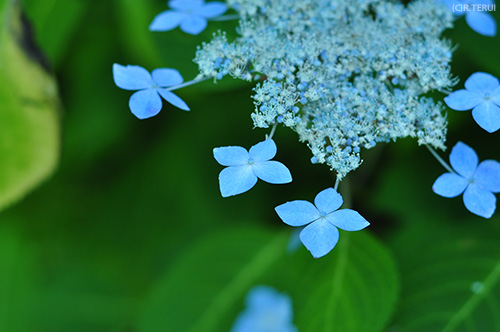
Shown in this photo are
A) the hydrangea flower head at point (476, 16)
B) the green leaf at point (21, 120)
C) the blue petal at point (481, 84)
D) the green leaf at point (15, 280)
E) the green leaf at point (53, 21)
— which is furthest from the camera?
the green leaf at point (15, 280)

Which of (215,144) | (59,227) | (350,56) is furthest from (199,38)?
(59,227)

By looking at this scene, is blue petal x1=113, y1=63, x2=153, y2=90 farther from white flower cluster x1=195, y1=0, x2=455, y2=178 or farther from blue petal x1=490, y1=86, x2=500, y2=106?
blue petal x1=490, y1=86, x2=500, y2=106

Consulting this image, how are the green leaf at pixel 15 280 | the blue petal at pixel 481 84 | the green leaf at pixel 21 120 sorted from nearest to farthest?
1. the blue petal at pixel 481 84
2. the green leaf at pixel 21 120
3. the green leaf at pixel 15 280

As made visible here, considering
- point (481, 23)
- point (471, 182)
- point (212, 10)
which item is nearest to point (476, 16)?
point (481, 23)

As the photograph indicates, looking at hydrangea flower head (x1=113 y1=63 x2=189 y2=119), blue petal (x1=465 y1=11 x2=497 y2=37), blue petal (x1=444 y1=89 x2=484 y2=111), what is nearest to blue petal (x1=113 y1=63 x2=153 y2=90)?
hydrangea flower head (x1=113 y1=63 x2=189 y2=119)

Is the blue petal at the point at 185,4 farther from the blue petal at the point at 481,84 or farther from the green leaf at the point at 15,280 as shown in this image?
the green leaf at the point at 15,280

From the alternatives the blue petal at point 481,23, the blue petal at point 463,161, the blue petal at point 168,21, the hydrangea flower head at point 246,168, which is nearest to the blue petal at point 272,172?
the hydrangea flower head at point 246,168

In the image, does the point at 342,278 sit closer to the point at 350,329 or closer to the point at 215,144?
the point at 350,329
